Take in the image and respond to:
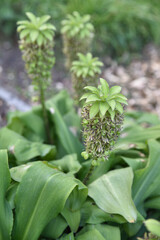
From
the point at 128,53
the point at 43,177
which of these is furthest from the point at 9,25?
the point at 43,177

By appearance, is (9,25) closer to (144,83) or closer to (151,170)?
(144,83)

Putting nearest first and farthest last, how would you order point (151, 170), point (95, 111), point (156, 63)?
point (95, 111)
point (151, 170)
point (156, 63)

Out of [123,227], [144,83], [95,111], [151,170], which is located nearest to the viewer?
[95,111]

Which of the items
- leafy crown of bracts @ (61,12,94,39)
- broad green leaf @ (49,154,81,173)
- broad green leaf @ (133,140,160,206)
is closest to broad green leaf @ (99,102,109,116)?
broad green leaf @ (49,154,81,173)

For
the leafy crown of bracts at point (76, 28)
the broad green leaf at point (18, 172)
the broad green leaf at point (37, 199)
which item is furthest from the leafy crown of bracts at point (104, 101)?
the leafy crown of bracts at point (76, 28)

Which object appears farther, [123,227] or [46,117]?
[46,117]

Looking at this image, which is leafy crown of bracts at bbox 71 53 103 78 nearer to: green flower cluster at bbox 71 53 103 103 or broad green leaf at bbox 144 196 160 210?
green flower cluster at bbox 71 53 103 103
